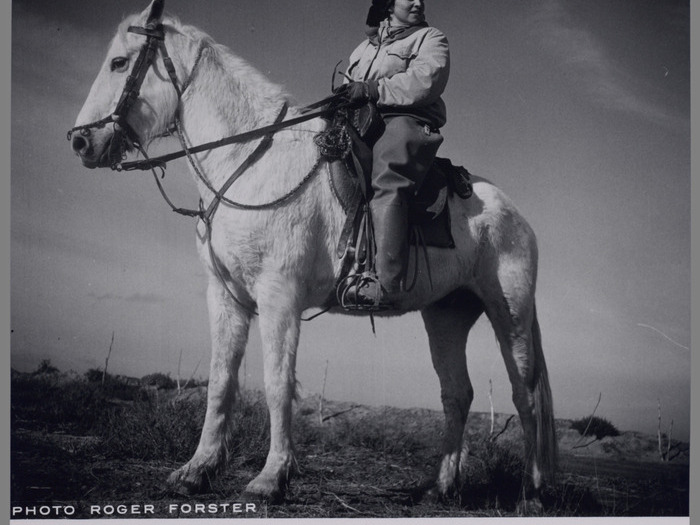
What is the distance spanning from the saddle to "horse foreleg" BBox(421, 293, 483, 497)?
95cm

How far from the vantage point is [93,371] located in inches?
266

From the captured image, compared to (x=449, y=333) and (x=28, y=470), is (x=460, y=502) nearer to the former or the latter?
(x=449, y=333)

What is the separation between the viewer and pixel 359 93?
5.45m

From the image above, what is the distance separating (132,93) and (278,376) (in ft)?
7.74

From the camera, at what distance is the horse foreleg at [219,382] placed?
203 inches

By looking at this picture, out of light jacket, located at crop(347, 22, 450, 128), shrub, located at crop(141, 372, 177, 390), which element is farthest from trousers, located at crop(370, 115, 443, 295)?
shrub, located at crop(141, 372, 177, 390)

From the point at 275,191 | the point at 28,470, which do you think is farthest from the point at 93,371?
the point at 275,191

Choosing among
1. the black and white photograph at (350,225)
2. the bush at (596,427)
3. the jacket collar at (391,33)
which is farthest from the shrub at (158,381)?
the bush at (596,427)

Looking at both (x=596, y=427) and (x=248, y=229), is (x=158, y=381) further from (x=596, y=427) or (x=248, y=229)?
(x=596, y=427)

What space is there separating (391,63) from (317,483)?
3.60 metres

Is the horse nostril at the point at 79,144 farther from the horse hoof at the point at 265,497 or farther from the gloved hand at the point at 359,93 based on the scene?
the horse hoof at the point at 265,497

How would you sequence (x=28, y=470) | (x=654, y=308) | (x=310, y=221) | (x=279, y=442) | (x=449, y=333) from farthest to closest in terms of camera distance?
(x=654, y=308) < (x=449, y=333) < (x=28, y=470) < (x=310, y=221) < (x=279, y=442)

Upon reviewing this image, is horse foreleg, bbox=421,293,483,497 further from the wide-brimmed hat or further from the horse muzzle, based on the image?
the horse muzzle

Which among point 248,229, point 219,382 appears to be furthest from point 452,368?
point 248,229
